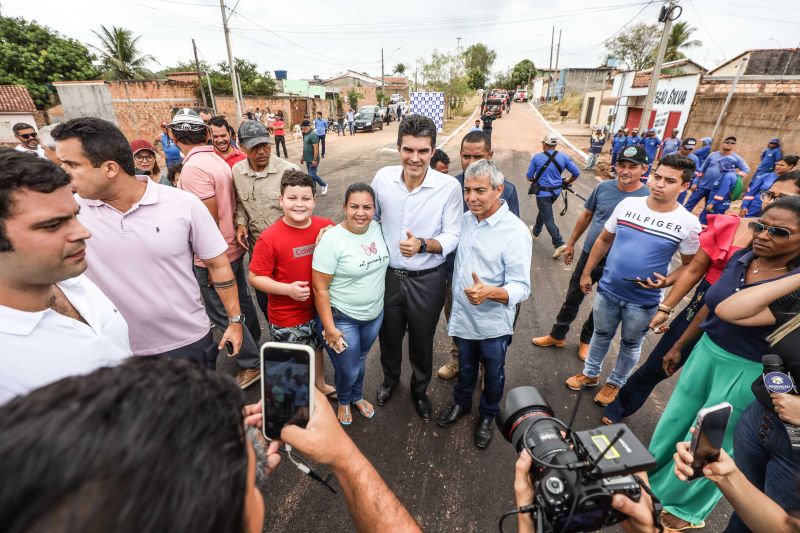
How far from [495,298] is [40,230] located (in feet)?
7.05

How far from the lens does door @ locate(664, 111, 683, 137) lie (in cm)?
1514

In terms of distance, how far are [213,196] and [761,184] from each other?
8.41 meters

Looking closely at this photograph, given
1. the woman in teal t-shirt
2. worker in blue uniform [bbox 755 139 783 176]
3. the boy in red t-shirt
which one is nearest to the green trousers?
the woman in teal t-shirt

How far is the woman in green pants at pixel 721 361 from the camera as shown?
1763mm

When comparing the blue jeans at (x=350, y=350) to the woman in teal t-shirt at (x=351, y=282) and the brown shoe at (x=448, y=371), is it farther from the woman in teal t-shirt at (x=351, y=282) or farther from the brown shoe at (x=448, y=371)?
the brown shoe at (x=448, y=371)

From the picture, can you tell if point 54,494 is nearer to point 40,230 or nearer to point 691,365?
point 40,230

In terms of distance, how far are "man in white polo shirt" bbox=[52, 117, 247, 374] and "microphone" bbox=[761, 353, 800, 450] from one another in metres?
2.74

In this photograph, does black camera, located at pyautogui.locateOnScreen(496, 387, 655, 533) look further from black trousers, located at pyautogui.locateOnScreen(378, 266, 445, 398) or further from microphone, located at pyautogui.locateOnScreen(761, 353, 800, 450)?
black trousers, located at pyautogui.locateOnScreen(378, 266, 445, 398)

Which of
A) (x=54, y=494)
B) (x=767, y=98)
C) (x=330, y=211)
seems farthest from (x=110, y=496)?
(x=767, y=98)

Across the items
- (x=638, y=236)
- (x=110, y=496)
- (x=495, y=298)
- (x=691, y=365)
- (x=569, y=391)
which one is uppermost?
(x=110, y=496)

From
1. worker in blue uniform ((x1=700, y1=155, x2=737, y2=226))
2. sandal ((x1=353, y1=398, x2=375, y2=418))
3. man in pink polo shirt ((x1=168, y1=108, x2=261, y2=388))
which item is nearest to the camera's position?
sandal ((x1=353, y1=398, x2=375, y2=418))

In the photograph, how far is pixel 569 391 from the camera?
3.24 metres

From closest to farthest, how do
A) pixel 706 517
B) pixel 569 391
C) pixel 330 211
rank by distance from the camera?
pixel 706 517
pixel 569 391
pixel 330 211

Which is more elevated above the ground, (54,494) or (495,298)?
(54,494)
